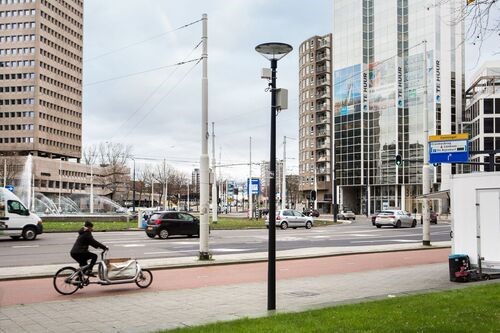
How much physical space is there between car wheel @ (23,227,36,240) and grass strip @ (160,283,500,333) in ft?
72.2

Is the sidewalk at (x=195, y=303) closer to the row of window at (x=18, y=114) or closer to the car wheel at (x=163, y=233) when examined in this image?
the car wheel at (x=163, y=233)

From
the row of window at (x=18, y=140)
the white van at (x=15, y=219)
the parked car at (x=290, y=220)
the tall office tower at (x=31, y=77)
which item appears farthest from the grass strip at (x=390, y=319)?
the row of window at (x=18, y=140)

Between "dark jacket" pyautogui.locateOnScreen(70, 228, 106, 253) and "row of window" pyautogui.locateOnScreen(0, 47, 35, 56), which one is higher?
"row of window" pyautogui.locateOnScreen(0, 47, 35, 56)

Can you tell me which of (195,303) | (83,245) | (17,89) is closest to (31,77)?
(17,89)

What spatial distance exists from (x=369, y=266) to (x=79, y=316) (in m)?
11.0

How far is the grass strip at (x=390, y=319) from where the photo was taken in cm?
721

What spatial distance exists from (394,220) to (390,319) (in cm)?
4057

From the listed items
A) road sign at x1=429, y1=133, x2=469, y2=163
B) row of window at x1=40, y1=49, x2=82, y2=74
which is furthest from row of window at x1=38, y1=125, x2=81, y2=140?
road sign at x1=429, y1=133, x2=469, y2=163

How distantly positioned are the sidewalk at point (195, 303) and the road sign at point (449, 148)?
19.3ft

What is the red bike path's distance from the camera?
11.5 metres

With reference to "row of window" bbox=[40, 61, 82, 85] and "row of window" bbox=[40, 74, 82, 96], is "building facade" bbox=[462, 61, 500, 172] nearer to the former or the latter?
"row of window" bbox=[40, 74, 82, 96]

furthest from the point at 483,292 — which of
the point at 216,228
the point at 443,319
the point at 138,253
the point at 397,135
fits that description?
the point at 397,135

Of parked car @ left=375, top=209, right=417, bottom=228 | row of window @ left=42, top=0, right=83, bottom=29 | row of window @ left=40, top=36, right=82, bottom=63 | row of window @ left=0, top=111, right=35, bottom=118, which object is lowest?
parked car @ left=375, top=209, right=417, bottom=228

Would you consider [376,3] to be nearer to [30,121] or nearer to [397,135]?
[397,135]
